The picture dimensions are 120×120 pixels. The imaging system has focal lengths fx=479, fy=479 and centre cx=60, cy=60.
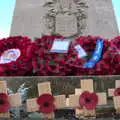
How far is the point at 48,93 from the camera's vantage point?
15.8 feet

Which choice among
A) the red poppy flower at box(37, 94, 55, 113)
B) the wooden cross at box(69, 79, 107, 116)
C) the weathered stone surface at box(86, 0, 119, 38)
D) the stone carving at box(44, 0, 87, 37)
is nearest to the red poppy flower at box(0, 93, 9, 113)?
the red poppy flower at box(37, 94, 55, 113)

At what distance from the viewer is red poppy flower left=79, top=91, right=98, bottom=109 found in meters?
4.81

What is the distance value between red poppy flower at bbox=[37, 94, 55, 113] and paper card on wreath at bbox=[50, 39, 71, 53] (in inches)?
45.0

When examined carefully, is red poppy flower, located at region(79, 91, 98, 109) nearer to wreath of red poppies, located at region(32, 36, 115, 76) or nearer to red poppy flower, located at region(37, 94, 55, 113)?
red poppy flower, located at region(37, 94, 55, 113)

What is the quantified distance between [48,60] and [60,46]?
0.30 metres

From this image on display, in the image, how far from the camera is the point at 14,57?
19.5 ft

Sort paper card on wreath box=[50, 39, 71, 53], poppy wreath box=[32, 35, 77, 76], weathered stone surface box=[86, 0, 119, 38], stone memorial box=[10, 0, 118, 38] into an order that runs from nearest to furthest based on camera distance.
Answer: poppy wreath box=[32, 35, 77, 76], paper card on wreath box=[50, 39, 71, 53], stone memorial box=[10, 0, 118, 38], weathered stone surface box=[86, 0, 119, 38]

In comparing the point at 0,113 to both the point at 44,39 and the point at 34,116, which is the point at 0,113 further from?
the point at 44,39

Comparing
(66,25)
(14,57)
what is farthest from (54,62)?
(66,25)

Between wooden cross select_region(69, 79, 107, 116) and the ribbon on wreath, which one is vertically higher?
the ribbon on wreath

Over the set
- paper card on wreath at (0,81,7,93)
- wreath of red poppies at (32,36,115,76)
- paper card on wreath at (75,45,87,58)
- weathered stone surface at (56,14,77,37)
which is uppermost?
weathered stone surface at (56,14,77,37)

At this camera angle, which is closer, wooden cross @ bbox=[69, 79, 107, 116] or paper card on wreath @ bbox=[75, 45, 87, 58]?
wooden cross @ bbox=[69, 79, 107, 116]

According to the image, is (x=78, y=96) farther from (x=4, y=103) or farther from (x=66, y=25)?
(x=66, y=25)

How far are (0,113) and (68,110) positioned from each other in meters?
A: 0.70
